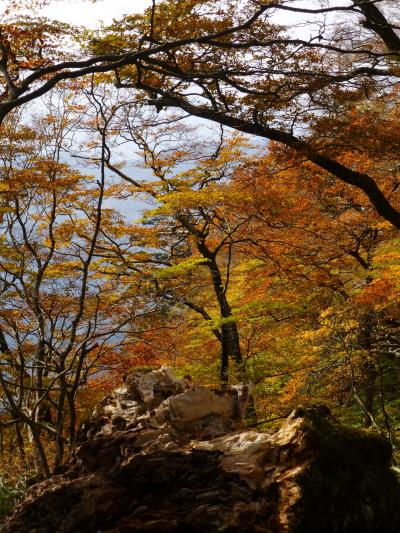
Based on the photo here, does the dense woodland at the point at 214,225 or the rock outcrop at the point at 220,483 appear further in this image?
the dense woodland at the point at 214,225

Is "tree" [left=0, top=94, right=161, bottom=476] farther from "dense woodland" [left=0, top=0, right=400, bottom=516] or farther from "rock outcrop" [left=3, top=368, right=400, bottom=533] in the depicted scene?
"rock outcrop" [left=3, top=368, right=400, bottom=533]

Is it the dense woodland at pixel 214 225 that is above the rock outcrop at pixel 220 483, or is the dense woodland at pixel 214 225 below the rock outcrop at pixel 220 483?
above

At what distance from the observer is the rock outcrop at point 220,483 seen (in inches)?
91.1

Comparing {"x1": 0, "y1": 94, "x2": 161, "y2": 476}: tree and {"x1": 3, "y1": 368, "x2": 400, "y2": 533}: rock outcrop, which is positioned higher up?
{"x1": 0, "y1": 94, "x2": 161, "y2": 476}: tree

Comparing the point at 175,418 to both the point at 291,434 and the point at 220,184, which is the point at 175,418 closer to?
the point at 291,434

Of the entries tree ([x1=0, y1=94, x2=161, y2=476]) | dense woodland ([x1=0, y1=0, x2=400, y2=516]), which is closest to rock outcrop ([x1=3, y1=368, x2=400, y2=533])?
dense woodland ([x1=0, y1=0, x2=400, y2=516])

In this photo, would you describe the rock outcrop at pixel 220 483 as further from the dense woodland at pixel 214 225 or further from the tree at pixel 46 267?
the tree at pixel 46 267

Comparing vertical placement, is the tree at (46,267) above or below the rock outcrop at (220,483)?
above

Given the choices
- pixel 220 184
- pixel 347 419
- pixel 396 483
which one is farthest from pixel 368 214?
pixel 396 483

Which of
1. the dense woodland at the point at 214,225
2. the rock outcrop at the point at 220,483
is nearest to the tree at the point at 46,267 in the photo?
the dense woodland at the point at 214,225

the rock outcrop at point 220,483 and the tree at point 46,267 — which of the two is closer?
the rock outcrop at point 220,483

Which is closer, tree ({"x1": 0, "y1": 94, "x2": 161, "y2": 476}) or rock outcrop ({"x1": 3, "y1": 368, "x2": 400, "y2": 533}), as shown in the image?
rock outcrop ({"x1": 3, "y1": 368, "x2": 400, "y2": 533})

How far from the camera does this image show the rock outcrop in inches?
91.1

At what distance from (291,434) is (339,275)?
918cm
